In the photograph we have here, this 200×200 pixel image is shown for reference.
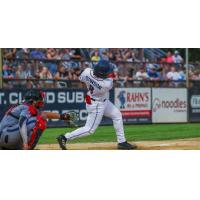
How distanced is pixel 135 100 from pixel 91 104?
6464mm

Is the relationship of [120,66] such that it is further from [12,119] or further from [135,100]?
[12,119]

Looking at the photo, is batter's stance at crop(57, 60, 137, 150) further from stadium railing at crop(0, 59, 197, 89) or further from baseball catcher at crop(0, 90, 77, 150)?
stadium railing at crop(0, 59, 197, 89)

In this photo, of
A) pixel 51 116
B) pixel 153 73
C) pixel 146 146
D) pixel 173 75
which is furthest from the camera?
pixel 173 75

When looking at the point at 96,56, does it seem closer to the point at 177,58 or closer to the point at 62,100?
the point at 62,100

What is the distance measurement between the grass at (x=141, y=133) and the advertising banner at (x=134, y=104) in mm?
596

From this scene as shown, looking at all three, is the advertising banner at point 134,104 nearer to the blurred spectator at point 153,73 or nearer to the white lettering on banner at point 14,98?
the blurred spectator at point 153,73

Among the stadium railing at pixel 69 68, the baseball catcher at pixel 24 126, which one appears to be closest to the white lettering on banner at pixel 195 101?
the stadium railing at pixel 69 68

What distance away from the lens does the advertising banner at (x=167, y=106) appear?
1762cm

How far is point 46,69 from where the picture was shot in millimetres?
16031

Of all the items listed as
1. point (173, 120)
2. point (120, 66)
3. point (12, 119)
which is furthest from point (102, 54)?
point (12, 119)

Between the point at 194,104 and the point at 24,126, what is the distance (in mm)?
9971

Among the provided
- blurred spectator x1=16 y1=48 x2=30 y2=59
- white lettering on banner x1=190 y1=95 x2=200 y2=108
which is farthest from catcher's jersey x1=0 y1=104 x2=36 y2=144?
white lettering on banner x1=190 y1=95 x2=200 y2=108

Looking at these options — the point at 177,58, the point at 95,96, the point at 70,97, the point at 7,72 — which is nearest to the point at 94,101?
the point at 95,96

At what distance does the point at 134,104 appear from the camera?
17172mm
